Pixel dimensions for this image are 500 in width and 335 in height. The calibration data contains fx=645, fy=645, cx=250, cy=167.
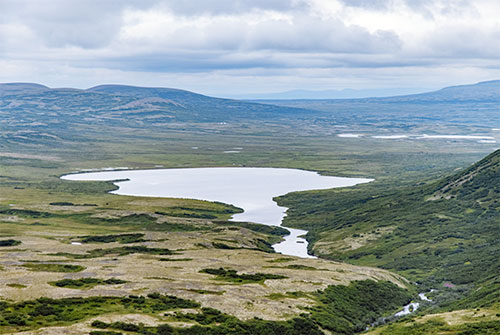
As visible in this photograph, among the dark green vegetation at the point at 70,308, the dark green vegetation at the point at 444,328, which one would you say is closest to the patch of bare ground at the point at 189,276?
the dark green vegetation at the point at 70,308

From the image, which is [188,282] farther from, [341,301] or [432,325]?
[432,325]

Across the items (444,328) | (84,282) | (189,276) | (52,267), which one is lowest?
(189,276)

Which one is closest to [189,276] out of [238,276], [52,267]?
[238,276]

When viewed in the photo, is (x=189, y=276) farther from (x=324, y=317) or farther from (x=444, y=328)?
(x=444, y=328)

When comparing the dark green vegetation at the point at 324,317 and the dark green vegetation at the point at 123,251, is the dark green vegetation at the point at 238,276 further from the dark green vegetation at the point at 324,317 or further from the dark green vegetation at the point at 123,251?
the dark green vegetation at the point at 123,251

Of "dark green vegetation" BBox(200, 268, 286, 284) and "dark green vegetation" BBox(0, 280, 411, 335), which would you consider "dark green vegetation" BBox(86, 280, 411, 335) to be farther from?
"dark green vegetation" BBox(200, 268, 286, 284)
